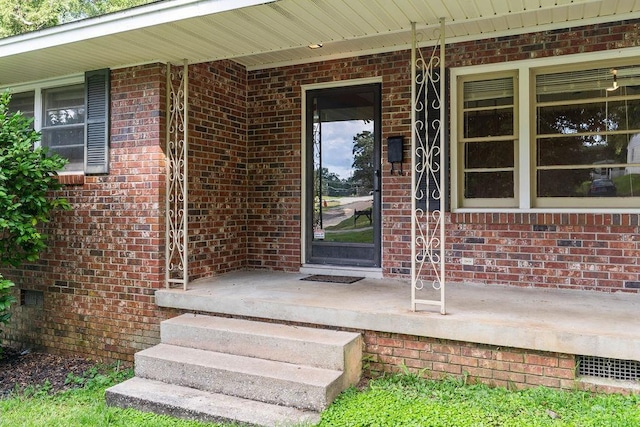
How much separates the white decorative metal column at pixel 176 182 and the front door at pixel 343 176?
4.80 feet

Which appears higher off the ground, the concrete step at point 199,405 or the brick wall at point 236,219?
the brick wall at point 236,219

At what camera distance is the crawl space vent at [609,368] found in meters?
3.13

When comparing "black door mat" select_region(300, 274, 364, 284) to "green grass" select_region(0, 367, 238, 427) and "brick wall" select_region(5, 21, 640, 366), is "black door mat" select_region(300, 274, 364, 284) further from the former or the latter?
"green grass" select_region(0, 367, 238, 427)

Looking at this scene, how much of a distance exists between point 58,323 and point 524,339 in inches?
178

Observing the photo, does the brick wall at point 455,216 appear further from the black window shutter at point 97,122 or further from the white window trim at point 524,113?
the black window shutter at point 97,122

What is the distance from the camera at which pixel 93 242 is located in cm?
495

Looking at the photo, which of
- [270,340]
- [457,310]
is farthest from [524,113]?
[270,340]

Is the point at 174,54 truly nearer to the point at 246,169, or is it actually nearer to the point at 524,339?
the point at 246,169

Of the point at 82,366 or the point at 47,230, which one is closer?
the point at 82,366

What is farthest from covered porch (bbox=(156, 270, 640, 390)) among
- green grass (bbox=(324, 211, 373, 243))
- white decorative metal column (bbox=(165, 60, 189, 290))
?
green grass (bbox=(324, 211, 373, 243))

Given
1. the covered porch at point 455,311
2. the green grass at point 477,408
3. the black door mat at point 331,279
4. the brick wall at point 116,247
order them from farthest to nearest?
1. the black door mat at point 331,279
2. the brick wall at point 116,247
3. the covered porch at point 455,311
4. the green grass at point 477,408

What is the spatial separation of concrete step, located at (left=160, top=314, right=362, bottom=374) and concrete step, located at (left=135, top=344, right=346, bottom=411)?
0.23 ft

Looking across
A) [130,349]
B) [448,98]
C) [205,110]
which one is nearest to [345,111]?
[448,98]

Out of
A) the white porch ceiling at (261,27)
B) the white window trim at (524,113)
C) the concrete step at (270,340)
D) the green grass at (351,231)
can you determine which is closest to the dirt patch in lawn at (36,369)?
the concrete step at (270,340)
